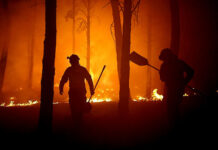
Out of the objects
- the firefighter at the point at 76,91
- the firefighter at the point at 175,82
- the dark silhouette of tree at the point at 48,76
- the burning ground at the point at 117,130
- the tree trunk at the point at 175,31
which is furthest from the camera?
the tree trunk at the point at 175,31

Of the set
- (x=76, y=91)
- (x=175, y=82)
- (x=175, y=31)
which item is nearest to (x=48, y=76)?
(x=76, y=91)

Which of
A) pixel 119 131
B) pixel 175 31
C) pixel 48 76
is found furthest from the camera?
pixel 175 31

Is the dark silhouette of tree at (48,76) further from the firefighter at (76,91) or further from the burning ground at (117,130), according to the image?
the firefighter at (76,91)

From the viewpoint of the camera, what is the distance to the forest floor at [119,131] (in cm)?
550

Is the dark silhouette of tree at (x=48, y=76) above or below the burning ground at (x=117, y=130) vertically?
above

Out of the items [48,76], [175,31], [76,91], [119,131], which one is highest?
[175,31]

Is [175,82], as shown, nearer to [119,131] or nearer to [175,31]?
[119,131]

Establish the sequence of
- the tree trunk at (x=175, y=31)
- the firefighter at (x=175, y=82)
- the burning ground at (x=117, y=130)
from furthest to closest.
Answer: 1. the tree trunk at (x=175, y=31)
2. the firefighter at (x=175, y=82)
3. the burning ground at (x=117, y=130)

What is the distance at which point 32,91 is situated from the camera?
2341 cm

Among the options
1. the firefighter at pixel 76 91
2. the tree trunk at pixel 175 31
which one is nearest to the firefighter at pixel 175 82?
the firefighter at pixel 76 91

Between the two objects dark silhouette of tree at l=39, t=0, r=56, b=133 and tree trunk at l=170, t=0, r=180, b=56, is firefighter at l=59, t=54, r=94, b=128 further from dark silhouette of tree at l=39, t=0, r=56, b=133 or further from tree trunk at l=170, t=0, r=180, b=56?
tree trunk at l=170, t=0, r=180, b=56

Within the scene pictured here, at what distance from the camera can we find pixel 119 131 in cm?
653

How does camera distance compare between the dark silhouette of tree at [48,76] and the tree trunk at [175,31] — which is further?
the tree trunk at [175,31]

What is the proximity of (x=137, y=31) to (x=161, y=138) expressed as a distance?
2462 centimetres
